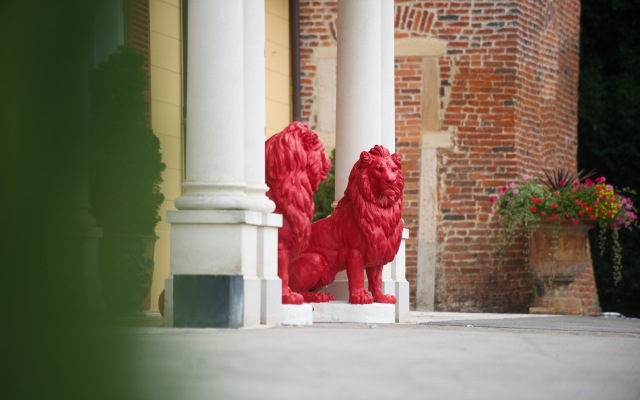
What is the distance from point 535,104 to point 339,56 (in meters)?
4.98

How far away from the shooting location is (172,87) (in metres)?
1.04

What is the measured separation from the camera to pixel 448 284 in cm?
1253

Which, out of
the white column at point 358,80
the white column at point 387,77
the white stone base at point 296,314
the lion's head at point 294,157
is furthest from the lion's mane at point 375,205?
the white column at point 387,77

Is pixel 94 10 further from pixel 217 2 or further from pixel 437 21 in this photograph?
pixel 437 21

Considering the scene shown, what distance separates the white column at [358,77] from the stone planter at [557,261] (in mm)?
4065

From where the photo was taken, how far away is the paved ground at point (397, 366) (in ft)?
8.30

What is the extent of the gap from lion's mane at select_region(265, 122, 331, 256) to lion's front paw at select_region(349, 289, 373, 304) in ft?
3.31

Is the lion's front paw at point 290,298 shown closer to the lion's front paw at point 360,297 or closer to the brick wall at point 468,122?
the lion's front paw at point 360,297

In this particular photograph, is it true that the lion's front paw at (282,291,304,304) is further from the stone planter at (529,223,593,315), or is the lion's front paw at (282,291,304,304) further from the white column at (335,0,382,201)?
the stone planter at (529,223,593,315)

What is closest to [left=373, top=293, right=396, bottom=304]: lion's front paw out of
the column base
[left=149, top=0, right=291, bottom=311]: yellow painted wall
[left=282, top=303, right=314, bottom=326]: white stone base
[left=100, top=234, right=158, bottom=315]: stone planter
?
[left=282, top=303, right=314, bottom=326]: white stone base

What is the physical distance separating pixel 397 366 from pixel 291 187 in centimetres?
336

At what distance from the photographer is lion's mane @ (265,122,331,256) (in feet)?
22.4

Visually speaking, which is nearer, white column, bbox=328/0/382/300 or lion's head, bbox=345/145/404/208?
lion's head, bbox=345/145/404/208

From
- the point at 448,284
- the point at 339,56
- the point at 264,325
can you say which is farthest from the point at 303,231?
the point at 448,284
